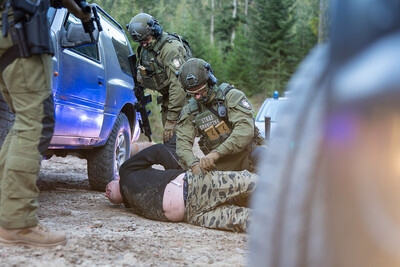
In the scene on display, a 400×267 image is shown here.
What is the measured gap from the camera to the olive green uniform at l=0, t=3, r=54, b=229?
2326mm

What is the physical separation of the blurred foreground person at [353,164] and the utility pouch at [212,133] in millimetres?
3559

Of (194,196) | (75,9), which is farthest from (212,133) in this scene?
(75,9)

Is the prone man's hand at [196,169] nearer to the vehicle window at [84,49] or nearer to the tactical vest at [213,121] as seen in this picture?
the tactical vest at [213,121]

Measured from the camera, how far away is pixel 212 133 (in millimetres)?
4516

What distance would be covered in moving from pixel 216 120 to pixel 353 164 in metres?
3.61

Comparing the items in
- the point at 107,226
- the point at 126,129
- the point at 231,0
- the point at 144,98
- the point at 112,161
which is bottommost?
the point at 107,226

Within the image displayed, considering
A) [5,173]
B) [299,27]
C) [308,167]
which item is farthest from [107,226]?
[299,27]

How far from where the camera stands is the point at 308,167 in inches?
36.0

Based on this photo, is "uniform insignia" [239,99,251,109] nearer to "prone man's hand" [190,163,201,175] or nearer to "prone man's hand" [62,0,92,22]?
"prone man's hand" [190,163,201,175]

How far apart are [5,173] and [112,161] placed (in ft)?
9.69

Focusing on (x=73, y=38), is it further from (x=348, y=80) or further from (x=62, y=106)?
(x=348, y=80)

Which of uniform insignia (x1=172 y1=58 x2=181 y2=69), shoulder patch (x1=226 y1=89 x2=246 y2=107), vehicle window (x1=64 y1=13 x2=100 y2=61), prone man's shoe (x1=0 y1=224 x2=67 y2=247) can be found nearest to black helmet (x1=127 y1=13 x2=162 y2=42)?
uniform insignia (x1=172 y1=58 x2=181 y2=69)

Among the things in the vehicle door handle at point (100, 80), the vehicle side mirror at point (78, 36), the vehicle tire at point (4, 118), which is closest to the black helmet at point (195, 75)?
the vehicle door handle at point (100, 80)

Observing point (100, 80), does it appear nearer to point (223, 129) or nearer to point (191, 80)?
point (191, 80)
